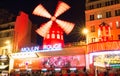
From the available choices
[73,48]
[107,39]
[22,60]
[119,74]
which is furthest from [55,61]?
[119,74]

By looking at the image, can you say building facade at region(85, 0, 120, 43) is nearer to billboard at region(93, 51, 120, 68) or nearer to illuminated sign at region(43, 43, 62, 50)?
billboard at region(93, 51, 120, 68)

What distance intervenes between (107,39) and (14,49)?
58.4 ft

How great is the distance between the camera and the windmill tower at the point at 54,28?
3997cm

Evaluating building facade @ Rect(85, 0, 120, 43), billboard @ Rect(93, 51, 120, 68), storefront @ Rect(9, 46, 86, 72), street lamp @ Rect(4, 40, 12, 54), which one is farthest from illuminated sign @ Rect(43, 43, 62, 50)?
street lamp @ Rect(4, 40, 12, 54)

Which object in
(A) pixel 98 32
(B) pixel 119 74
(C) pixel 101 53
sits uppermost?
(A) pixel 98 32

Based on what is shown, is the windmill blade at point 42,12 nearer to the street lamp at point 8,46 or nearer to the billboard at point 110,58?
the street lamp at point 8,46

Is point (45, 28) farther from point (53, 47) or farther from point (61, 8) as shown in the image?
point (53, 47)

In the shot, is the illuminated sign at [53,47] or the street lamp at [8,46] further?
the street lamp at [8,46]

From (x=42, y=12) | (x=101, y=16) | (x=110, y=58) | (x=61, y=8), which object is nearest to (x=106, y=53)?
(x=110, y=58)

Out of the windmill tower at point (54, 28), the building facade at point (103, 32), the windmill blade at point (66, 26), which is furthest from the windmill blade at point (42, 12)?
the building facade at point (103, 32)

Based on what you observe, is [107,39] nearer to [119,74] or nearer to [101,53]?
[101,53]

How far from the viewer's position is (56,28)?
41.1m

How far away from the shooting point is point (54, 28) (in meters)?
41.0

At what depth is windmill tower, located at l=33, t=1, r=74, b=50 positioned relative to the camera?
131 feet
